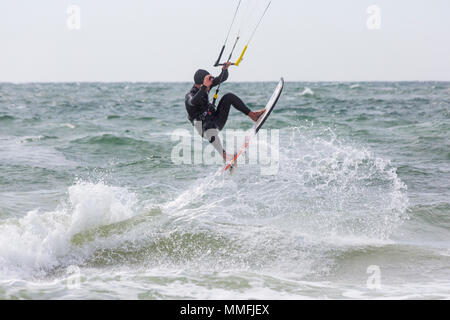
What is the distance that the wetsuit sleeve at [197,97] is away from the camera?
8289 millimetres

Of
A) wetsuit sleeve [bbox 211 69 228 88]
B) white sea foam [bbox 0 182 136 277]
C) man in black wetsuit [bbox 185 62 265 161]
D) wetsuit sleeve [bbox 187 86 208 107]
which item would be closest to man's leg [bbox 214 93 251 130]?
man in black wetsuit [bbox 185 62 265 161]

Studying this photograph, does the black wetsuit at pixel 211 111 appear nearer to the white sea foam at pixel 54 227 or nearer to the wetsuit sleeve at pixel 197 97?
the wetsuit sleeve at pixel 197 97

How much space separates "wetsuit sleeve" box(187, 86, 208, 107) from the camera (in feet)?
27.2

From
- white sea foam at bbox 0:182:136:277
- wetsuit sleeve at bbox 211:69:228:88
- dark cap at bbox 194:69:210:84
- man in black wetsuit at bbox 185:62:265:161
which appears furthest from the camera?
man in black wetsuit at bbox 185:62:265:161

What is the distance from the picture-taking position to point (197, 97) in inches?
329

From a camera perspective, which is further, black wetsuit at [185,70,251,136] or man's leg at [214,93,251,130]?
man's leg at [214,93,251,130]

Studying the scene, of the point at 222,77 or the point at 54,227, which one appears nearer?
the point at 222,77

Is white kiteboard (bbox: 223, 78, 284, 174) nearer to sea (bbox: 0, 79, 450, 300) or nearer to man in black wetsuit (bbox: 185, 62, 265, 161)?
man in black wetsuit (bbox: 185, 62, 265, 161)

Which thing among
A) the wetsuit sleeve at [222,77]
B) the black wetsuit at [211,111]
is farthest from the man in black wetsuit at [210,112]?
the wetsuit sleeve at [222,77]

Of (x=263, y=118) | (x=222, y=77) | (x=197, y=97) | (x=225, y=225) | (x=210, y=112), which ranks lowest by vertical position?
(x=225, y=225)

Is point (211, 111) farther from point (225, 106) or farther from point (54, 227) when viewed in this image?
point (54, 227)

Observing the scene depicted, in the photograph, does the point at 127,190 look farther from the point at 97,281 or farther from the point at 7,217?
the point at 97,281

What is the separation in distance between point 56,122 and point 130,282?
20.8 metres

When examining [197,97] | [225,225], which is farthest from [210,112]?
[225,225]
